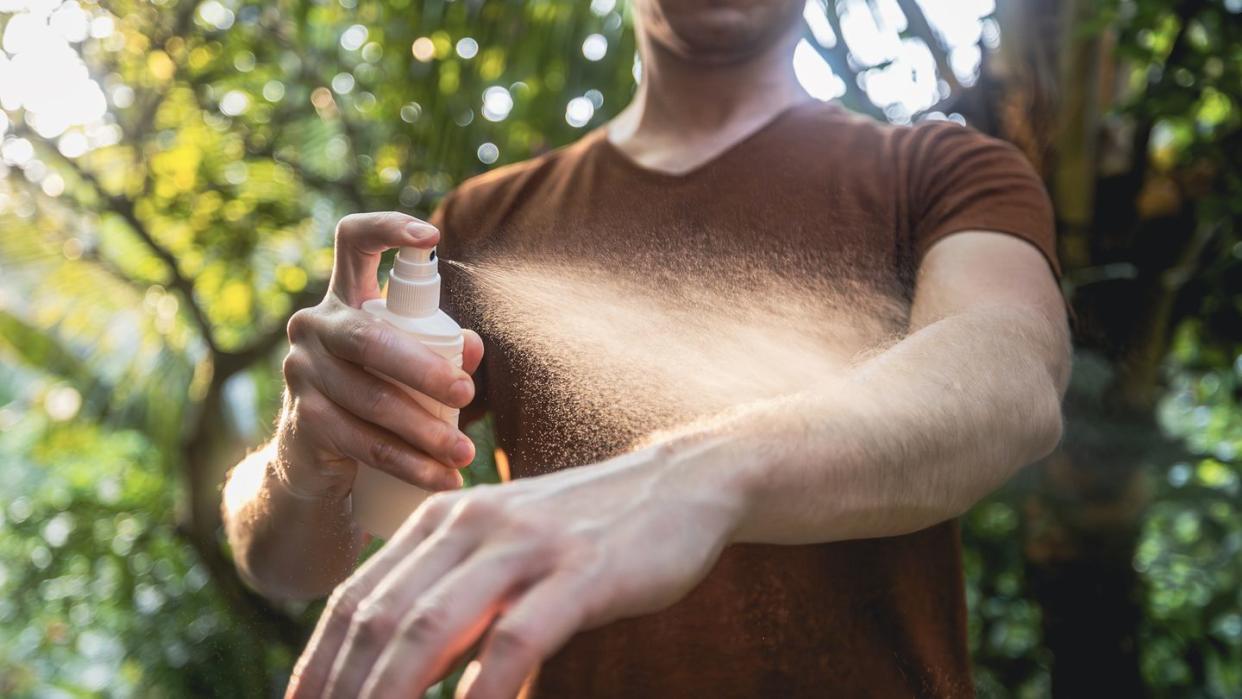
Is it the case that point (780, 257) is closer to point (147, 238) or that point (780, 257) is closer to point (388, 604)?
point (388, 604)

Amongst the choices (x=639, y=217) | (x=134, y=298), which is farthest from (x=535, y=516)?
(x=134, y=298)

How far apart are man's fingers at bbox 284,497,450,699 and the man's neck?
1.02 feet

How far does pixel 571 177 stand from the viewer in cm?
51

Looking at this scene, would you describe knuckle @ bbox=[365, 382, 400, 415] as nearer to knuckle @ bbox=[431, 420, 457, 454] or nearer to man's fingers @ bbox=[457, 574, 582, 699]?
knuckle @ bbox=[431, 420, 457, 454]

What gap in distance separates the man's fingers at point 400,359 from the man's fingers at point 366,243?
0.03 m

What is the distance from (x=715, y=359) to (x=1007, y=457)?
124 mm

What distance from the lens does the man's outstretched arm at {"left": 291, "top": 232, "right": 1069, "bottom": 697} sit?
0.65 feet

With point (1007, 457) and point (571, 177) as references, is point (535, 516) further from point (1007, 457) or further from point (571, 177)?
point (571, 177)

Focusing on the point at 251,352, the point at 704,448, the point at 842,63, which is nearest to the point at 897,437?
the point at 704,448

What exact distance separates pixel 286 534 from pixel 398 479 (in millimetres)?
104

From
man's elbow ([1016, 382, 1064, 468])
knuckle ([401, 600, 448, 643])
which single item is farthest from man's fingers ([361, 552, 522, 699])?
man's elbow ([1016, 382, 1064, 468])

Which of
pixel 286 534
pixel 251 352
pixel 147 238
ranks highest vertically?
pixel 286 534

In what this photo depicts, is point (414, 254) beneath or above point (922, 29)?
above

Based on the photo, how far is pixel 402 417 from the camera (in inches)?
12.0
